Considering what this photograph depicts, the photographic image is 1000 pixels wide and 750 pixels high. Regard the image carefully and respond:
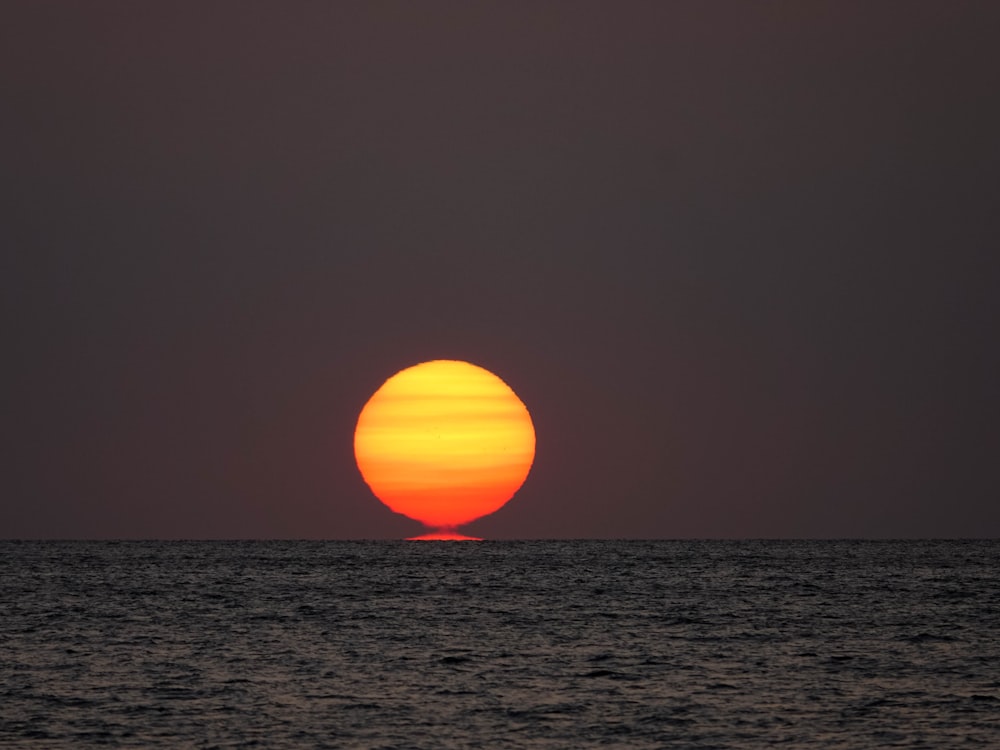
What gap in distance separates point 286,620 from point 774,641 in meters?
24.1

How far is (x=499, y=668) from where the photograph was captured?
48312mm

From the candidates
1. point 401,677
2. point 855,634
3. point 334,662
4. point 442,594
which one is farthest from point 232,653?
point 442,594

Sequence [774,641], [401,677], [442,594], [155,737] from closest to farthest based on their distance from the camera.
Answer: [155,737] → [401,677] → [774,641] → [442,594]

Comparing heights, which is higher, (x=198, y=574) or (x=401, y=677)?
(x=198, y=574)

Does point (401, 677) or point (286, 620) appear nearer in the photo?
point (401, 677)

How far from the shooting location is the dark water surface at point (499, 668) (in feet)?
118

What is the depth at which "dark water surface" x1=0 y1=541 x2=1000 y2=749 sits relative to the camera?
3600 cm

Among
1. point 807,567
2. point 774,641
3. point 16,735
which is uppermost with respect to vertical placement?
point 807,567

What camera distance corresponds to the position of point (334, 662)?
4981cm

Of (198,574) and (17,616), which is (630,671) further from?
(198,574)

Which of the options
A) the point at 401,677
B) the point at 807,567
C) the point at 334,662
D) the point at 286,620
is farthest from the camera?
the point at 807,567

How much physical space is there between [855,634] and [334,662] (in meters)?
24.6

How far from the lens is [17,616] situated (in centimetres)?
6944

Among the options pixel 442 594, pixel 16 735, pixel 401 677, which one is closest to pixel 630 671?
pixel 401 677
